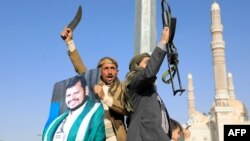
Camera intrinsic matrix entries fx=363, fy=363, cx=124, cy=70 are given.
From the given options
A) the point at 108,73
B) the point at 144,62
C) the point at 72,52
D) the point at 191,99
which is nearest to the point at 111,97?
the point at 108,73

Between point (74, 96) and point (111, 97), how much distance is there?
25 cm

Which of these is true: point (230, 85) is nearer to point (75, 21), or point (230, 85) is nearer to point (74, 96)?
point (75, 21)

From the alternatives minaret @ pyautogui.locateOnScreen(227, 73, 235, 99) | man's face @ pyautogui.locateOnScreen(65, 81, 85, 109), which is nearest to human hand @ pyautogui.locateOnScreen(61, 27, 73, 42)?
man's face @ pyautogui.locateOnScreen(65, 81, 85, 109)

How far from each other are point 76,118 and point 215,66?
2728 cm

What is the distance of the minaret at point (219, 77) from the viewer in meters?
27.6

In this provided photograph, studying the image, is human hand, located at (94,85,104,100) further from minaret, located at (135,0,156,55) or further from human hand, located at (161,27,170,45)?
minaret, located at (135,0,156,55)

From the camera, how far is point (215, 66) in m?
28.5

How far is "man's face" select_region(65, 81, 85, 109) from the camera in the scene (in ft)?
7.50

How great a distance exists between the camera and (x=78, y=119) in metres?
2.23

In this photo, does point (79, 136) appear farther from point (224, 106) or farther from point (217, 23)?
point (217, 23)

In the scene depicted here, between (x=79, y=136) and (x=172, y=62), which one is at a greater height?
(x=172, y=62)

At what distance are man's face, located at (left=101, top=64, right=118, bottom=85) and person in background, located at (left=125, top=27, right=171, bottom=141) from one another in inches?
7.7

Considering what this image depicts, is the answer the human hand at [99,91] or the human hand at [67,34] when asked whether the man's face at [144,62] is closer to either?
the human hand at [99,91]

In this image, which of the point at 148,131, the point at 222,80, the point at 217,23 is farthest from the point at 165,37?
the point at 217,23
